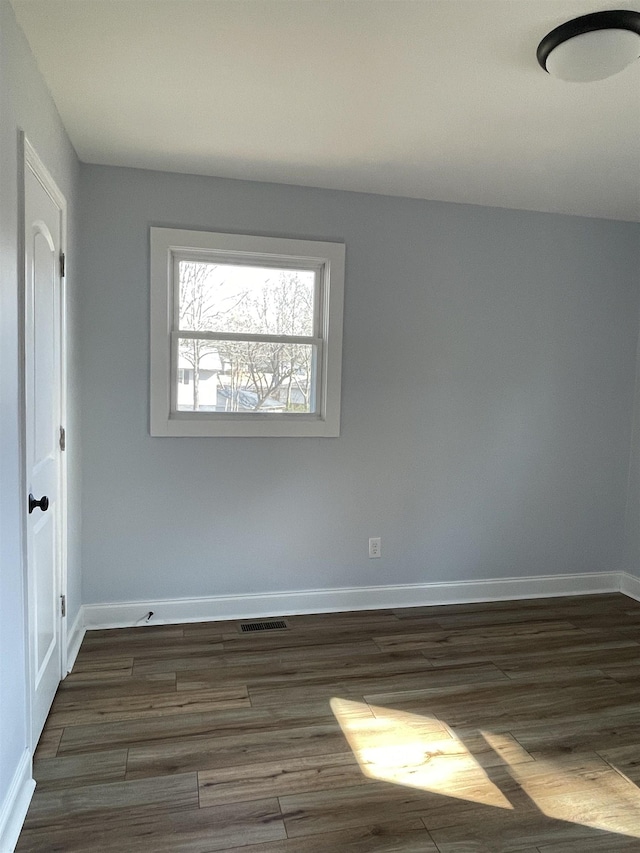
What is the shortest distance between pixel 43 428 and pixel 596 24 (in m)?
2.29

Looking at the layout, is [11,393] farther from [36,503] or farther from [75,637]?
[75,637]

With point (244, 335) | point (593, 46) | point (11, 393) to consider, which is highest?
point (593, 46)

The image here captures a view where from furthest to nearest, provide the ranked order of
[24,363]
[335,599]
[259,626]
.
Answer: [335,599] → [259,626] → [24,363]

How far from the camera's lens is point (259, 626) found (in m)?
3.33

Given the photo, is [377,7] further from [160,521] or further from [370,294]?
[160,521]

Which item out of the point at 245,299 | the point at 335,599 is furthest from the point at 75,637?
the point at 245,299

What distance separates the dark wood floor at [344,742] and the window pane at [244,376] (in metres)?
1.26

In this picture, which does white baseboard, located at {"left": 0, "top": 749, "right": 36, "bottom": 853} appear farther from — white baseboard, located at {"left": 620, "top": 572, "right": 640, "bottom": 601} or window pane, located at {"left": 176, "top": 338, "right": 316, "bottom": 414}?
white baseboard, located at {"left": 620, "top": 572, "right": 640, "bottom": 601}

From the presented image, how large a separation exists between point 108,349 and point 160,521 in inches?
38.6

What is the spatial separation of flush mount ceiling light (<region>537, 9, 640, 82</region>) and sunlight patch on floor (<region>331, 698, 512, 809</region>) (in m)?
2.42

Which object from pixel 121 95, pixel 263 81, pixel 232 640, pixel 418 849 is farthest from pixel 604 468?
pixel 121 95

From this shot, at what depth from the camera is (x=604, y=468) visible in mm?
4016

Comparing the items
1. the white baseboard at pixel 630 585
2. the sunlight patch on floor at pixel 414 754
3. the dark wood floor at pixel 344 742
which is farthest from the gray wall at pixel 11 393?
the white baseboard at pixel 630 585

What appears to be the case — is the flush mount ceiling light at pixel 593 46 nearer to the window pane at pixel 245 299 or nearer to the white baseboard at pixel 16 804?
the window pane at pixel 245 299
